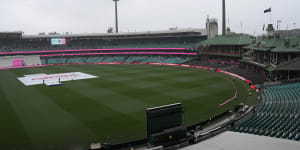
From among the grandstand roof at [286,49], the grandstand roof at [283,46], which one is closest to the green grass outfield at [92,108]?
the grandstand roof at [286,49]

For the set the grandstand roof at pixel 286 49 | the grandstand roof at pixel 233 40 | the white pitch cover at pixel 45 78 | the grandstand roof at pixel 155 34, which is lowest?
the white pitch cover at pixel 45 78

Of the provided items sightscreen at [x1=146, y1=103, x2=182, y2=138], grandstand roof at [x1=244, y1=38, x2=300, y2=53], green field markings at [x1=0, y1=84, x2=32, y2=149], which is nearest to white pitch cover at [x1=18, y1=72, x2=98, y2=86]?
green field markings at [x1=0, y1=84, x2=32, y2=149]

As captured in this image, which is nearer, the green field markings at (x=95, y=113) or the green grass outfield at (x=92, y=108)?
the green grass outfield at (x=92, y=108)

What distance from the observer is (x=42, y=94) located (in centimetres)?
3003

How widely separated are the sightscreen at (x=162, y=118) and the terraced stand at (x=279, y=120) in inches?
179

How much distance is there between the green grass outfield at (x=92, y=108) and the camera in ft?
55.9

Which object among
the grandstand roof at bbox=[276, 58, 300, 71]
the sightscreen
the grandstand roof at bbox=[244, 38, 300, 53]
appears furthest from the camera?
the grandstand roof at bbox=[244, 38, 300, 53]

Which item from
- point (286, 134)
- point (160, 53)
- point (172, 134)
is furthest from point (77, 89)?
point (160, 53)

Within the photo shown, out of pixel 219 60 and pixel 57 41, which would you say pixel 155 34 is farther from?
pixel 57 41

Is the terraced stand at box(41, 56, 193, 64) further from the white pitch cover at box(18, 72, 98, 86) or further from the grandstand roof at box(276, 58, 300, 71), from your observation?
the grandstand roof at box(276, 58, 300, 71)

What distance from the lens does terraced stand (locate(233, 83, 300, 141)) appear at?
44.4ft

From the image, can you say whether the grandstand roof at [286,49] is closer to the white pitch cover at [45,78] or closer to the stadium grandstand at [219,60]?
the stadium grandstand at [219,60]

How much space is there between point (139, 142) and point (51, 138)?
6295mm

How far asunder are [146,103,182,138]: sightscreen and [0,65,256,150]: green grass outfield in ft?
17.1
